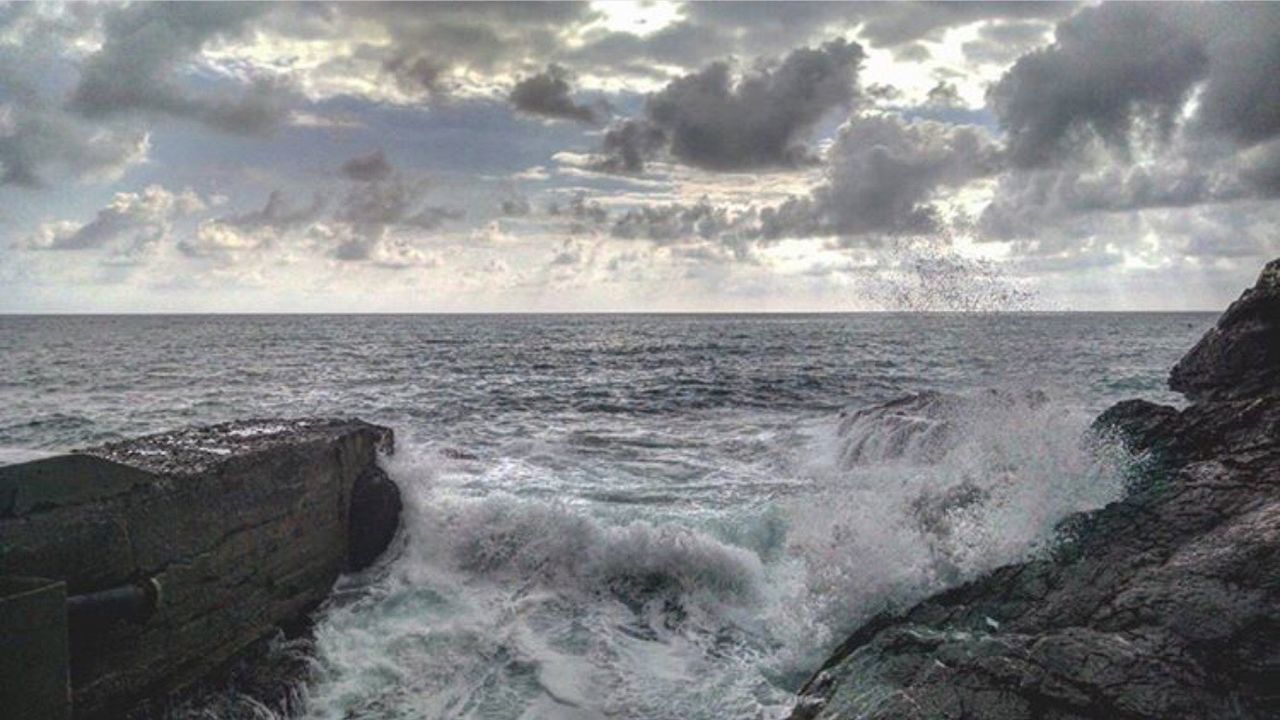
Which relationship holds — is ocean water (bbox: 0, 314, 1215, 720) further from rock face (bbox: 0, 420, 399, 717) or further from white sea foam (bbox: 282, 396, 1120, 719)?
rock face (bbox: 0, 420, 399, 717)

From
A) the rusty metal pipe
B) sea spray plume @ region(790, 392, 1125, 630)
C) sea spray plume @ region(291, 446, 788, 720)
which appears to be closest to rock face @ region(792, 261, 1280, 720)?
sea spray plume @ region(790, 392, 1125, 630)

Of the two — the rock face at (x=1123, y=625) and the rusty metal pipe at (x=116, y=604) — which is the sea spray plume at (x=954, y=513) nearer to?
the rock face at (x=1123, y=625)

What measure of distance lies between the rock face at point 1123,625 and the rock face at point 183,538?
4404 millimetres

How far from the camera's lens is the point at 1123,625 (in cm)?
459

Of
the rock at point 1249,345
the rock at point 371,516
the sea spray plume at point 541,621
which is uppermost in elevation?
the rock at point 1249,345

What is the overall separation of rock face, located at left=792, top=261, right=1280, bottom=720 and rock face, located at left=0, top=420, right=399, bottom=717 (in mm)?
4404

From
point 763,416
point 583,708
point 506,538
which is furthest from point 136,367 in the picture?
point 583,708

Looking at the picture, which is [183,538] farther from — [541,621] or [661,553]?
[661,553]

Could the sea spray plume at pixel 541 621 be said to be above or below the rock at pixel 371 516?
below

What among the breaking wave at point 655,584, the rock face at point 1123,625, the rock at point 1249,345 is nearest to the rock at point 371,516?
the breaking wave at point 655,584

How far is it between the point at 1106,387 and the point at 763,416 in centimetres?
1499

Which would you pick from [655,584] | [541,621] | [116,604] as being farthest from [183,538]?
[655,584]

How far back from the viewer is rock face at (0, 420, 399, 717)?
16.2 feet

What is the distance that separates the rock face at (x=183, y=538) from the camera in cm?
494
